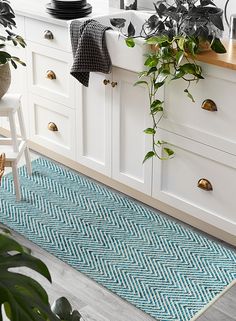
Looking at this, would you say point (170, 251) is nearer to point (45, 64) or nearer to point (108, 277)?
point (108, 277)

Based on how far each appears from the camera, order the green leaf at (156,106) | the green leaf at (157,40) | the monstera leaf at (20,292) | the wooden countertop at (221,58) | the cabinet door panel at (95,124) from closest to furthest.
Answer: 1. the monstera leaf at (20,292)
2. the wooden countertop at (221,58)
3. the green leaf at (157,40)
4. the green leaf at (156,106)
5. the cabinet door panel at (95,124)

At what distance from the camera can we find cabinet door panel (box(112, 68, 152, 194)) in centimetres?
313

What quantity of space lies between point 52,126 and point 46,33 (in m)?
0.54

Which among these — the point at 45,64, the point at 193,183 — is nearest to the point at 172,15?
the point at 193,183

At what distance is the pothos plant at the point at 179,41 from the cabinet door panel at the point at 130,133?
0.16 meters

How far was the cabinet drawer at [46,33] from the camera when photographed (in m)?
3.38

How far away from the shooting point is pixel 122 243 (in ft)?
10.0

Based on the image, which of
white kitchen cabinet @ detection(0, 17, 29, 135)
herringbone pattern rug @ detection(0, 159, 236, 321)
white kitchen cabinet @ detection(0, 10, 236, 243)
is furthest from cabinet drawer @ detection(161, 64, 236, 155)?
white kitchen cabinet @ detection(0, 17, 29, 135)

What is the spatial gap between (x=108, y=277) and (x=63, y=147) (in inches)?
42.7

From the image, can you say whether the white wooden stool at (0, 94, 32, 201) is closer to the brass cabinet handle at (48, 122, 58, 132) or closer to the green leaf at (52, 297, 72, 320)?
the brass cabinet handle at (48, 122, 58, 132)

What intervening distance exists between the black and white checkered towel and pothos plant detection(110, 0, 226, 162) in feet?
0.47

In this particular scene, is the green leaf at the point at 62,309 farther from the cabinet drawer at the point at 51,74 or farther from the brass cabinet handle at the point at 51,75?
the brass cabinet handle at the point at 51,75

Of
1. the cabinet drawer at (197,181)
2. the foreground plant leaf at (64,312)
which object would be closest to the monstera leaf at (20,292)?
the foreground plant leaf at (64,312)

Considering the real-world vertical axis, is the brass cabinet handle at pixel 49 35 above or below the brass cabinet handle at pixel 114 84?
above
